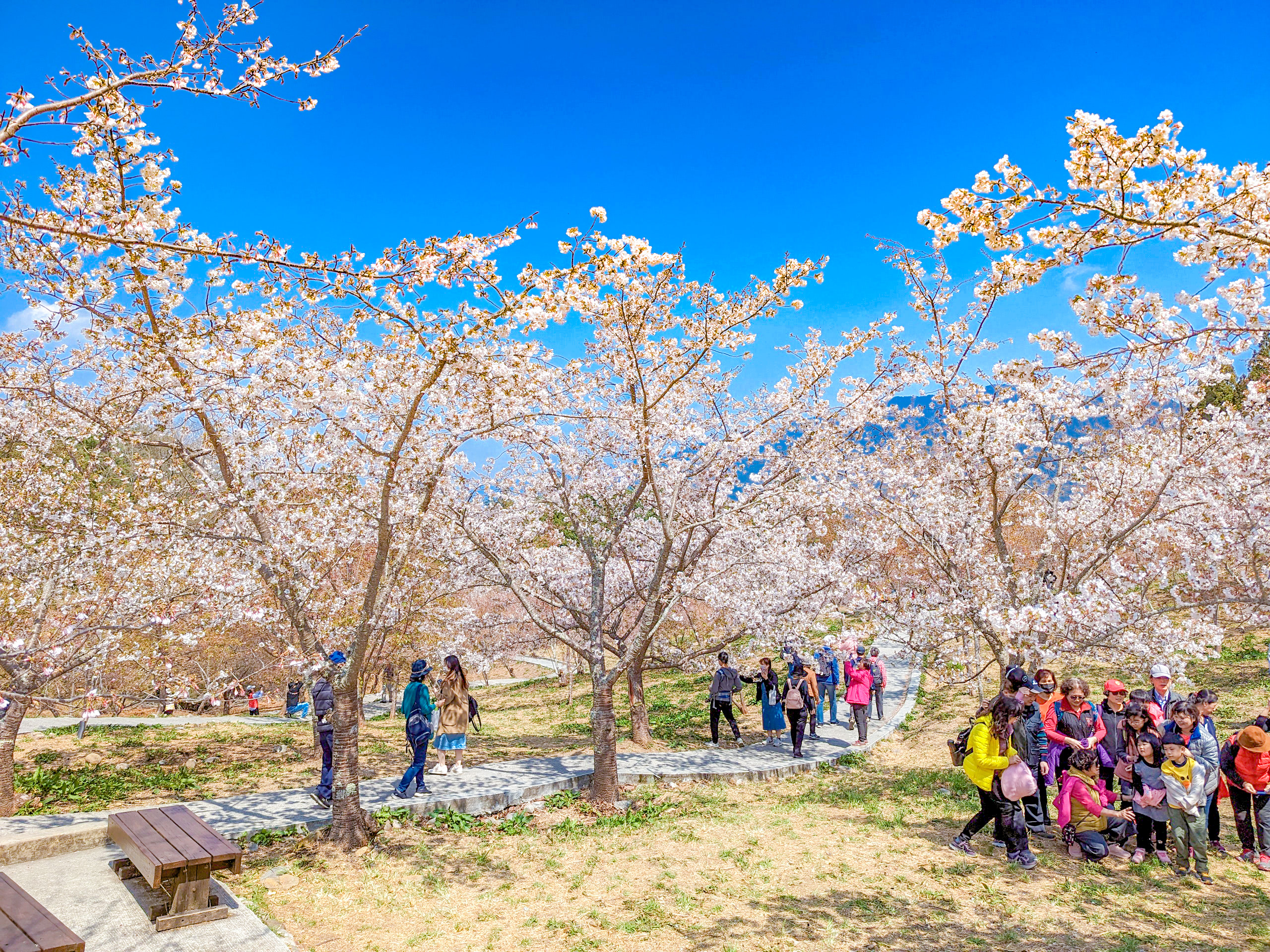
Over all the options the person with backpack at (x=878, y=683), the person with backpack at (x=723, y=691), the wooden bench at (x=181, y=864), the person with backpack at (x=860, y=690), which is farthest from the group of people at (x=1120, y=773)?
the person with backpack at (x=878, y=683)

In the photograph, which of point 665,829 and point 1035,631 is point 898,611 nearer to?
point 1035,631

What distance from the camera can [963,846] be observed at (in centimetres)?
707

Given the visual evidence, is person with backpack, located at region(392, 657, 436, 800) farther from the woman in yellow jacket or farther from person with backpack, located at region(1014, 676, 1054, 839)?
person with backpack, located at region(1014, 676, 1054, 839)

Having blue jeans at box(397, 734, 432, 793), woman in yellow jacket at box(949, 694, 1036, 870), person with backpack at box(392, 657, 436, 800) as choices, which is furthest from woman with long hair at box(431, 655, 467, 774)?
woman in yellow jacket at box(949, 694, 1036, 870)

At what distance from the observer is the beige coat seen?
985 centimetres

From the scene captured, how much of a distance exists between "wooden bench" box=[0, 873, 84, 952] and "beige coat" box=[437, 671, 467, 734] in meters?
5.79

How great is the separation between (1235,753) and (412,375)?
8.72 m

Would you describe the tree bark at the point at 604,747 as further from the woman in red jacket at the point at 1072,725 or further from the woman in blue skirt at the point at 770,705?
the woman in red jacket at the point at 1072,725

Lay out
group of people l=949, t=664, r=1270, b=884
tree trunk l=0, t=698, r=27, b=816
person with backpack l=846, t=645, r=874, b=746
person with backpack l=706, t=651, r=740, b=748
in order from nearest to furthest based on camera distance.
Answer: group of people l=949, t=664, r=1270, b=884 < tree trunk l=0, t=698, r=27, b=816 < person with backpack l=846, t=645, r=874, b=746 < person with backpack l=706, t=651, r=740, b=748

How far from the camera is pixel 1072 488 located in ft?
45.0

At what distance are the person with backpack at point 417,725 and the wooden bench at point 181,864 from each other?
3013 millimetres

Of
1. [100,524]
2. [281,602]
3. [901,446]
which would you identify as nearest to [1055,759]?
[901,446]

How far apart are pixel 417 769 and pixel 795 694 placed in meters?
6.30

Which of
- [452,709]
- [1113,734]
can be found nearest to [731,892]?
[1113,734]
